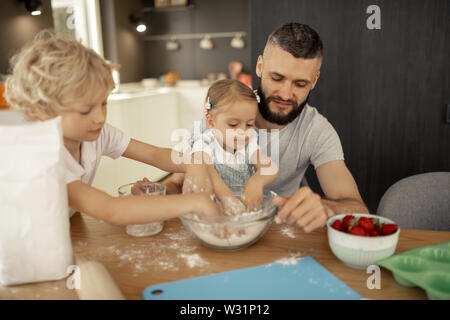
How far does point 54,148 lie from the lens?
699mm

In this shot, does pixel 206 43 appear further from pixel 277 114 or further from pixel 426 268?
pixel 426 268

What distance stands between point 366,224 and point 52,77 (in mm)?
817

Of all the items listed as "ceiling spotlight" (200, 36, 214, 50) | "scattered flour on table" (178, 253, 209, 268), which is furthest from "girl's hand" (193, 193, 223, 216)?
"ceiling spotlight" (200, 36, 214, 50)

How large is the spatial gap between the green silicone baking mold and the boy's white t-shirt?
82 centimetres

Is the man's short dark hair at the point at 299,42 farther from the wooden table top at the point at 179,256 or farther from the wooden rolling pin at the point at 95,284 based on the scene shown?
the wooden rolling pin at the point at 95,284

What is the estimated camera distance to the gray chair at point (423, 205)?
1.36m

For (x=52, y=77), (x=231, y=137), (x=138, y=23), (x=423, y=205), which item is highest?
(x=138, y=23)

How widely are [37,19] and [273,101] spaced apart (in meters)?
2.57

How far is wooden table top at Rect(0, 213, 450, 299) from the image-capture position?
750 mm

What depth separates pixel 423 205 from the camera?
137 cm

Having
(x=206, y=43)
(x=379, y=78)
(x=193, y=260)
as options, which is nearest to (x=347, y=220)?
(x=193, y=260)

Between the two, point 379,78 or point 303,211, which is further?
point 379,78
